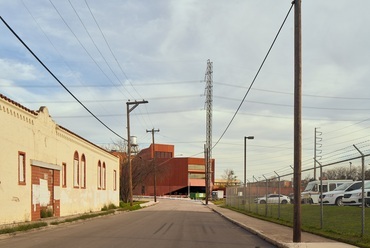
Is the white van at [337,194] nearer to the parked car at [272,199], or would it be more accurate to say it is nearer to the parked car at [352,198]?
the parked car at [352,198]

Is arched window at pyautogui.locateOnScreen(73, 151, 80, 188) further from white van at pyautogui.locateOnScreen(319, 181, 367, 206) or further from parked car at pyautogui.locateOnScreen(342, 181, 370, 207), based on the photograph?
parked car at pyautogui.locateOnScreen(342, 181, 370, 207)

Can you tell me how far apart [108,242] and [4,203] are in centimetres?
782

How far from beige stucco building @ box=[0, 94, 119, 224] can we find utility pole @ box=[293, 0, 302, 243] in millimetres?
12674

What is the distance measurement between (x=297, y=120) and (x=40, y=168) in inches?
642

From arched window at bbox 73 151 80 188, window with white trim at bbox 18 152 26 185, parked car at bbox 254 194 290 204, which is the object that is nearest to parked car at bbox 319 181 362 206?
parked car at bbox 254 194 290 204

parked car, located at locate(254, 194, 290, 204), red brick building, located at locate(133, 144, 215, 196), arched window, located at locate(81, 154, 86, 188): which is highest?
arched window, located at locate(81, 154, 86, 188)

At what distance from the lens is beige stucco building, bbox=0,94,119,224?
2009cm

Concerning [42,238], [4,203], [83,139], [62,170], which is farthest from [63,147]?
[42,238]

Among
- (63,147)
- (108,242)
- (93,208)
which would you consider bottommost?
(93,208)

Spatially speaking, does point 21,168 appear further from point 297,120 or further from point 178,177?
point 178,177

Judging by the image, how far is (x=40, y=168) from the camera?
24688 millimetres

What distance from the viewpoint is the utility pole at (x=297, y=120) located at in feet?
42.8

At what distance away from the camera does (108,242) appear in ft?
45.6

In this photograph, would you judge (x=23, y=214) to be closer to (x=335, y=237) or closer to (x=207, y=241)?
(x=207, y=241)
